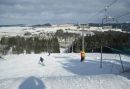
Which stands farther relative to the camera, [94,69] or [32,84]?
[94,69]

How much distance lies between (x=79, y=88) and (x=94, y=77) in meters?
2.06

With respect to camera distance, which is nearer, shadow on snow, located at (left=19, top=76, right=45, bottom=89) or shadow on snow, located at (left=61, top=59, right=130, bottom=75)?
shadow on snow, located at (left=19, top=76, right=45, bottom=89)

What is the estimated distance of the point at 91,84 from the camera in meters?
14.8

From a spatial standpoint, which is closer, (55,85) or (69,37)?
(55,85)

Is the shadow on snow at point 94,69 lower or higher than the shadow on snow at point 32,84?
lower

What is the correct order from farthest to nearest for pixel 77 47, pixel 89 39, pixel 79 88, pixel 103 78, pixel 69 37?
pixel 69 37 < pixel 89 39 < pixel 77 47 < pixel 103 78 < pixel 79 88

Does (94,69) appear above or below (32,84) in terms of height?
below

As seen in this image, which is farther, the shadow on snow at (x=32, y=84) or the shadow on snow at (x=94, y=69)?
the shadow on snow at (x=94, y=69)

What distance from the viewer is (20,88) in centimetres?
1445

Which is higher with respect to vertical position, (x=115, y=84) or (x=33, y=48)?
(x=115, y=84)

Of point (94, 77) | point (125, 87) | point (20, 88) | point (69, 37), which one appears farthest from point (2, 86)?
point (69, 37)

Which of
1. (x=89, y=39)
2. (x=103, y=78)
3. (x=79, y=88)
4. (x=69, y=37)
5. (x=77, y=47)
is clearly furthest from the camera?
(x=69, y=37)

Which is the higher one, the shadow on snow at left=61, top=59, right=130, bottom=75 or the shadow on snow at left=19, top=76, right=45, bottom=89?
the shadow on snow at left=19, top=76, right=45, bottom=89

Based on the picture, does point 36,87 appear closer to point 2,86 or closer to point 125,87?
point 2,86
